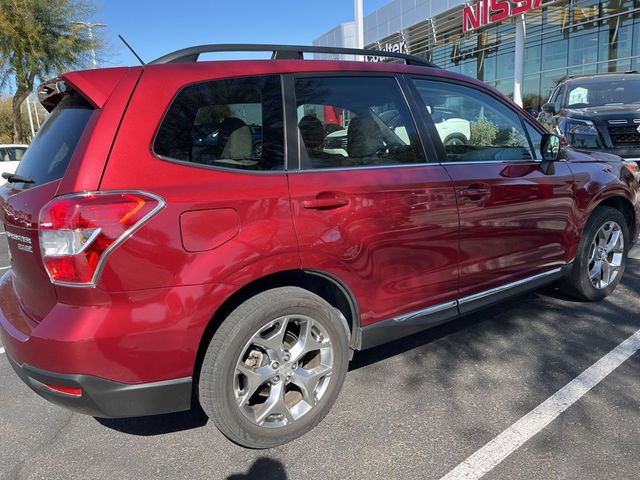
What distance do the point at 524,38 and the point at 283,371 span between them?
19.9 m

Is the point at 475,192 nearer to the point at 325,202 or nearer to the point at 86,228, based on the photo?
the point at 325,202

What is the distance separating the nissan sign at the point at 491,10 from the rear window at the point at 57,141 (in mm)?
18036

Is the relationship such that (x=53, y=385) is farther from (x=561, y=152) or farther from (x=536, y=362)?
(x=561, y=152)

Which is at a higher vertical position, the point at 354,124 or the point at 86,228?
the point at 354,124

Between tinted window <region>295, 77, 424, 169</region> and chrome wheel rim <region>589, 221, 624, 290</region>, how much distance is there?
209cm

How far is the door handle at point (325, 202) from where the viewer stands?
96.1 inches

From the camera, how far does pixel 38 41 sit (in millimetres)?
18312

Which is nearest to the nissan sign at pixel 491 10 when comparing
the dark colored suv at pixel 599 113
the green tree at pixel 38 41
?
the dark colored suv at pixel 599 113

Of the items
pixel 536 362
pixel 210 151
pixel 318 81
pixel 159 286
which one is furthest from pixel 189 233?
pixel 536 362

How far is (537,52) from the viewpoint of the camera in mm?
19484

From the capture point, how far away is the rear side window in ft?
7.38

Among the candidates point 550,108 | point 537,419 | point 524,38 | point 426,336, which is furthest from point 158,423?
point 524,38

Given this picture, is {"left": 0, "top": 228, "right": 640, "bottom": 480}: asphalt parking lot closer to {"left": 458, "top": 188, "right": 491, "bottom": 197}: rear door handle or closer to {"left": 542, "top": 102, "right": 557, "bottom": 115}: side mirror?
{"left": 458, "top": 188, "right": 491, "bottom": 197}: rear door handle

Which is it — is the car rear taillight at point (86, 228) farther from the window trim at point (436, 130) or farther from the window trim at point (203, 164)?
the window trim at point (436, 130)
